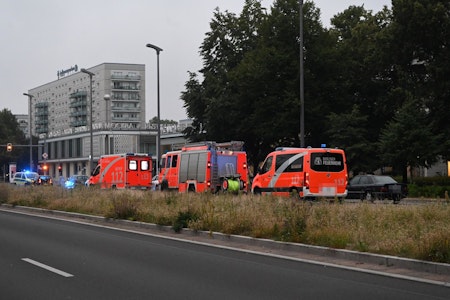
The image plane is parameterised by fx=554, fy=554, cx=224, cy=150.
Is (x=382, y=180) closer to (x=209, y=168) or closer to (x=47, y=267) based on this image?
(x=209, y=168)

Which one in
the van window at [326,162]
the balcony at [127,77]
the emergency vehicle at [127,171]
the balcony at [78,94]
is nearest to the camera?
the van window at [326,162]

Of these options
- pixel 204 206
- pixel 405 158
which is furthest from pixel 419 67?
pixel 204 206

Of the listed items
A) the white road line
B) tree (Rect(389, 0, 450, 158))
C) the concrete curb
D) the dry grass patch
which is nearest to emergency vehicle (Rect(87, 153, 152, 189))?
the dry grass patch

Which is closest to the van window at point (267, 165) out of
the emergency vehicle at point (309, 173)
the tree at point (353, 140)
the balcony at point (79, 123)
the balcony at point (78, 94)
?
the emergency vehicle at point (309, 173)

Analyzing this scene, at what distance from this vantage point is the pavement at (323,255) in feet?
28.4

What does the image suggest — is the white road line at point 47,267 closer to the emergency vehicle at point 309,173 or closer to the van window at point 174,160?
the emergency vehicle at point 309,173

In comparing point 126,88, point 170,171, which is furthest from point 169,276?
point 126,88

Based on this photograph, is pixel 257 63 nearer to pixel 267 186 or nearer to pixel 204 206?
pixel 267 186

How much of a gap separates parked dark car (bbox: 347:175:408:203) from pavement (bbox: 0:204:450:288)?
15094 millimetres

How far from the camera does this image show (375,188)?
28266 mm

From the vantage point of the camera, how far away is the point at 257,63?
39.7 meters

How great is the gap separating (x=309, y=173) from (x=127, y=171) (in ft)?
58.6

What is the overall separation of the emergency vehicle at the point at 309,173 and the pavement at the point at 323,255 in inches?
329

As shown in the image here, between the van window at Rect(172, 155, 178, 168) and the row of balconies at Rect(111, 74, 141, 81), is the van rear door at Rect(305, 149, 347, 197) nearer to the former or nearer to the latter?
the van window at Rect(172, 155, 178, 168)
